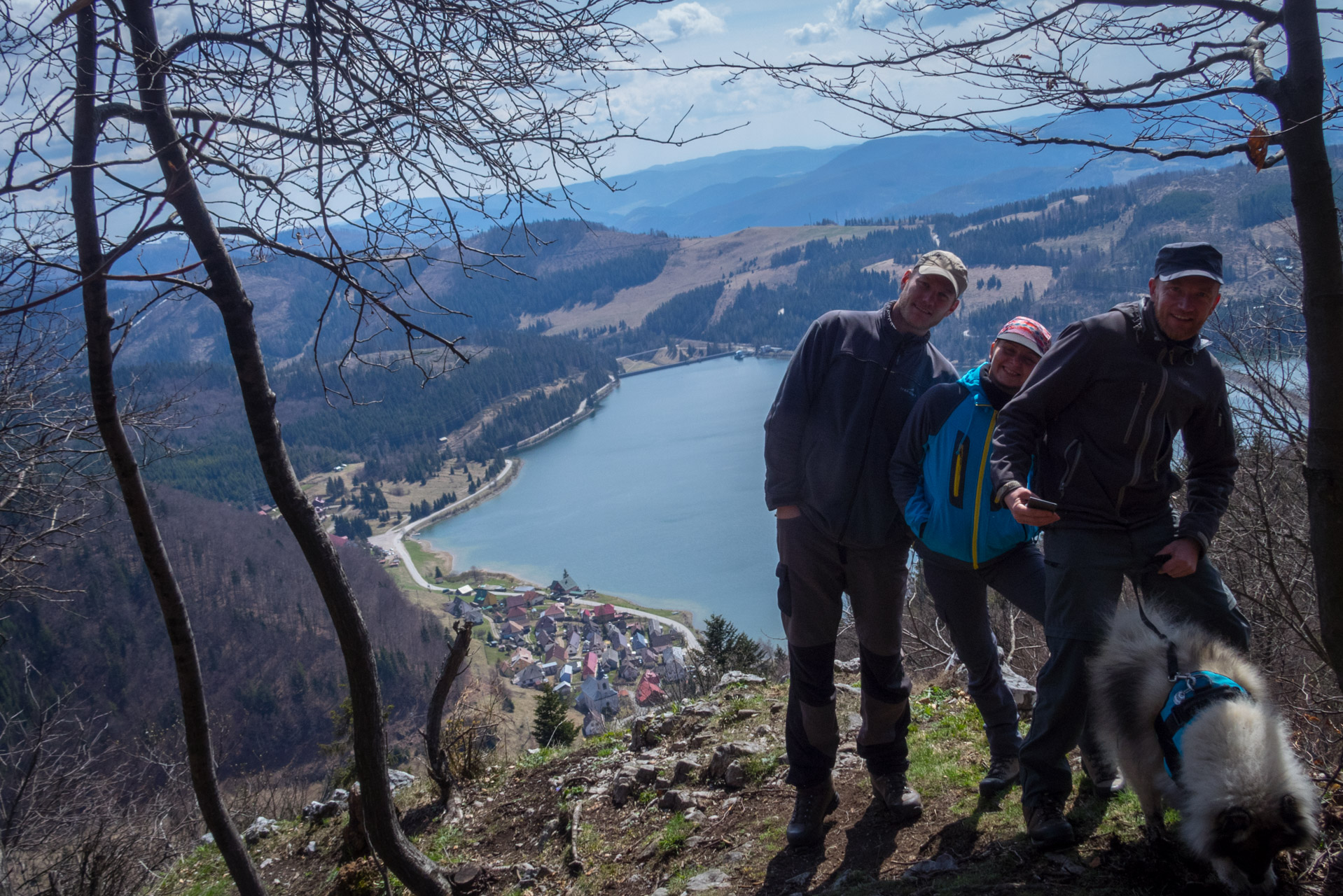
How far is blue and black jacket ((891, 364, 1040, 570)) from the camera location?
8.03ft

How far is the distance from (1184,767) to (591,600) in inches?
1628

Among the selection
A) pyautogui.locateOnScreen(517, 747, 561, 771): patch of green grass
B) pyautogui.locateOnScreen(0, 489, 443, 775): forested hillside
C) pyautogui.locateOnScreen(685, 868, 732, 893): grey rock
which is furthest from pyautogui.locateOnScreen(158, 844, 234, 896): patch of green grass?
pyautogui.locateOnScreen(0, 489, 443, 775): forested hillside

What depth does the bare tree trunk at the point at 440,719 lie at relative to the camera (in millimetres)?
4391

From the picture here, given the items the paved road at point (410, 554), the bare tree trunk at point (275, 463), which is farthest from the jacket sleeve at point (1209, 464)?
the paved road at point (410, 554)

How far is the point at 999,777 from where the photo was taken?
2.70m

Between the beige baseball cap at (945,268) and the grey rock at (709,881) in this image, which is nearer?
the beige baseball cap at (945,268)

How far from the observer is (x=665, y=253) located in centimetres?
15938

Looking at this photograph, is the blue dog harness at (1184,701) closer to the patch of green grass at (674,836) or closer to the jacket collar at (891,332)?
the jacket collar at (891,332)

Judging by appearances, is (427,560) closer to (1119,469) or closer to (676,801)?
(676,801)

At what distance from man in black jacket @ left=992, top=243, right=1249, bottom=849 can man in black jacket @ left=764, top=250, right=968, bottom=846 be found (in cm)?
44

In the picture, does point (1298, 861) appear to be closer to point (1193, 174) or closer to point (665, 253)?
point (1193, 174)

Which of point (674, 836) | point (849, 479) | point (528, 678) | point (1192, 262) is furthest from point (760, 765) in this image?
point (528, 678)

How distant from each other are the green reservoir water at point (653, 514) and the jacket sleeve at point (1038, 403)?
27.2m

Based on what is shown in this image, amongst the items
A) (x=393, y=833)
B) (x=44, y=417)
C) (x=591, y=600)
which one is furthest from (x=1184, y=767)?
(x=591, y=600)
